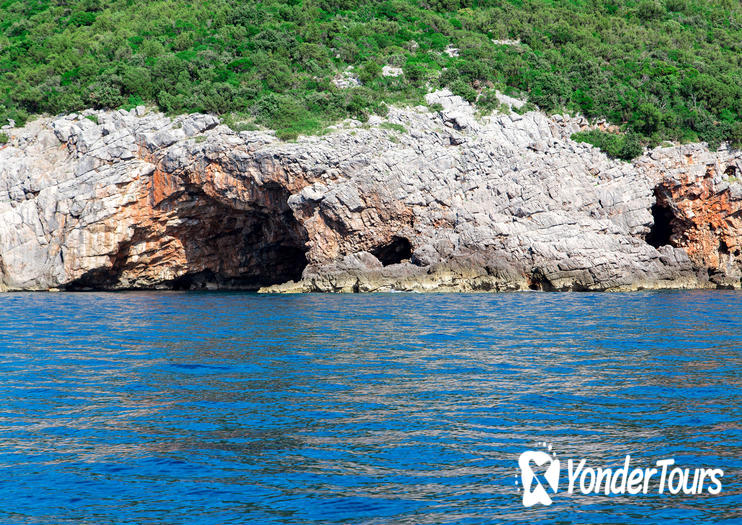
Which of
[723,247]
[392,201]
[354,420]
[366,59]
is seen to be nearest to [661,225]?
[723,247]

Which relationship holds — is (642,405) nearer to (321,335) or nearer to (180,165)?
(321,335)

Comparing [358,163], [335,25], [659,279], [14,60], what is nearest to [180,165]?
[358,163]

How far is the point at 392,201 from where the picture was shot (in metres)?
41.3

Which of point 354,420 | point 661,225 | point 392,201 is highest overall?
point 354,420

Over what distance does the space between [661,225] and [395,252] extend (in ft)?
60.2

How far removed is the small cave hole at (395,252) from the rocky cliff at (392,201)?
3.8 inches

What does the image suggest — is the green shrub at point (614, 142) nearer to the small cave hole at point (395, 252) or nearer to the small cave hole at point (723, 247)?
Answer: the small cave hole at point (723, 247)

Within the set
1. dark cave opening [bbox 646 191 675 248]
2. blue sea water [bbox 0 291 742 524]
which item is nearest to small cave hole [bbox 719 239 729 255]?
dark cave opening [bbox 646 191 675 248]

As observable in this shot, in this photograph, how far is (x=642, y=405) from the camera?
11117 mm

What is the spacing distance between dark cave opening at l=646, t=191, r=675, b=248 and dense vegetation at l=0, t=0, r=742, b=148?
4.64 meters

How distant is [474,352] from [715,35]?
58.9 metres

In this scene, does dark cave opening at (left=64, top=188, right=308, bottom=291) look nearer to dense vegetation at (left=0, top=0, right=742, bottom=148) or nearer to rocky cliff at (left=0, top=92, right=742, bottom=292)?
rocky cliff at (left=0, top=92, right=742, bottom=292)

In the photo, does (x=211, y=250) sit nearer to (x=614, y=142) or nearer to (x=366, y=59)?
(x=366, y=59)

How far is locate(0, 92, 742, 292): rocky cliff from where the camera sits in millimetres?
39781
